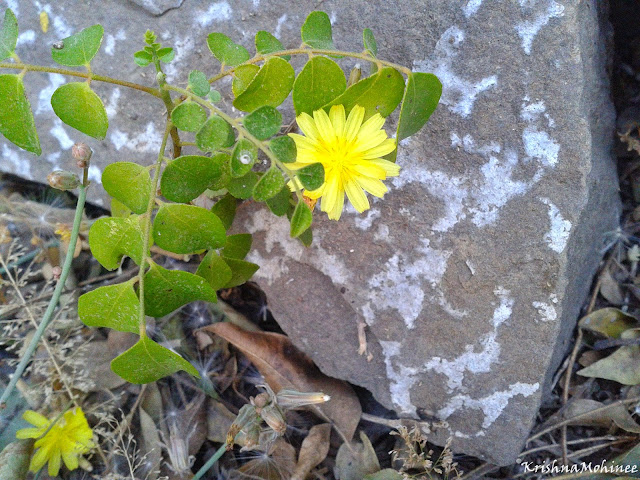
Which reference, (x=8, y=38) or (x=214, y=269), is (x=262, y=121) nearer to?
(x=214, y=269)

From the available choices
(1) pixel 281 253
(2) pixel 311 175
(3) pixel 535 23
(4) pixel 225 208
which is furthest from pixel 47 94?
(3) pixel 535 23

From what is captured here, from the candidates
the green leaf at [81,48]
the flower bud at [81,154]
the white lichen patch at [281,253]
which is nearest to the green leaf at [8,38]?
the green leaf at [81,48]

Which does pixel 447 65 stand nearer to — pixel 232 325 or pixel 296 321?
pixel 296 321

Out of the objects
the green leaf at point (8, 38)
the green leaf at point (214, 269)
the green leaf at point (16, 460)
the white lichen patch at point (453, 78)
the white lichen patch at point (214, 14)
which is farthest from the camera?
the white lichen patch at point (214, 14)

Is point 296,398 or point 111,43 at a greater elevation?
point 111,43

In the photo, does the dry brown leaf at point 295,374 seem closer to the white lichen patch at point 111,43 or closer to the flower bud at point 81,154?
the flower bud at point 81,154

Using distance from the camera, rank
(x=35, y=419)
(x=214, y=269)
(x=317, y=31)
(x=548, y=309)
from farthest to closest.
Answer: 1. (x=35, y=419)
2. (x=548, y=309)
3. (x=214, y=269)
4. (x=317, y=31)

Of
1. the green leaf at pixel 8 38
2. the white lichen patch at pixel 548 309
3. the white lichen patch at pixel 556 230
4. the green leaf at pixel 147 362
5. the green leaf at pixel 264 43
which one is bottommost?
the green leaf at pixel 147 362
